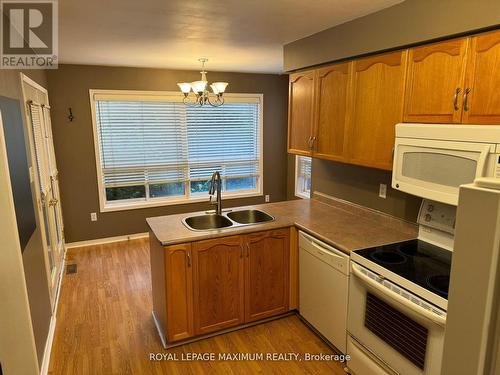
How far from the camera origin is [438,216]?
7.50 feet

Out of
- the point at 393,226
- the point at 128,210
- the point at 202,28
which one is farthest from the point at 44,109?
the point at 393,226

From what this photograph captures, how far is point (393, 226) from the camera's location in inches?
107

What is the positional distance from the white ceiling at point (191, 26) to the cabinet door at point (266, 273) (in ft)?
5.28

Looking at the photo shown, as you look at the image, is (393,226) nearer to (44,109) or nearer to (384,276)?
(384,276)

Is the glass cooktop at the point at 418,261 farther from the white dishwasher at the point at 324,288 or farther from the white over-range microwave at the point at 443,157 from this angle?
the white over-range microwave at the point at 443,157

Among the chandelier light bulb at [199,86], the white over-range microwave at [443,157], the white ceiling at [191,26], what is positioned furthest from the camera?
the chandelier light bulb at [199,86]

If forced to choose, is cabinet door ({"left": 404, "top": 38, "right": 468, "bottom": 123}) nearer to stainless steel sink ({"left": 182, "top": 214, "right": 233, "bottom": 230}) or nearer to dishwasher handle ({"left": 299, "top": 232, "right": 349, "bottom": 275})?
dishwasher handle ({"left": 299, "top": 232, "right": 349, "bottom": 275})

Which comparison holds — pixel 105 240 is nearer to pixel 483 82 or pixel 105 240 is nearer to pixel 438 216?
→ pixel 438 216

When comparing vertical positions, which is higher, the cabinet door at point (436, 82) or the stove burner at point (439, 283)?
the cabinet door at point (436, 82)

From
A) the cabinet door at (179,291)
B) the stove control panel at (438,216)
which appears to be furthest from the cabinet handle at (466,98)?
the cabinet door at (179,291)

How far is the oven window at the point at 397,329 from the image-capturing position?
179 centimetres

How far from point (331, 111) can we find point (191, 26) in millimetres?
1291

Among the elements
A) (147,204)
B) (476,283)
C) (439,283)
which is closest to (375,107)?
(439,283)

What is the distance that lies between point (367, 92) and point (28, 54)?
2.74 metres
